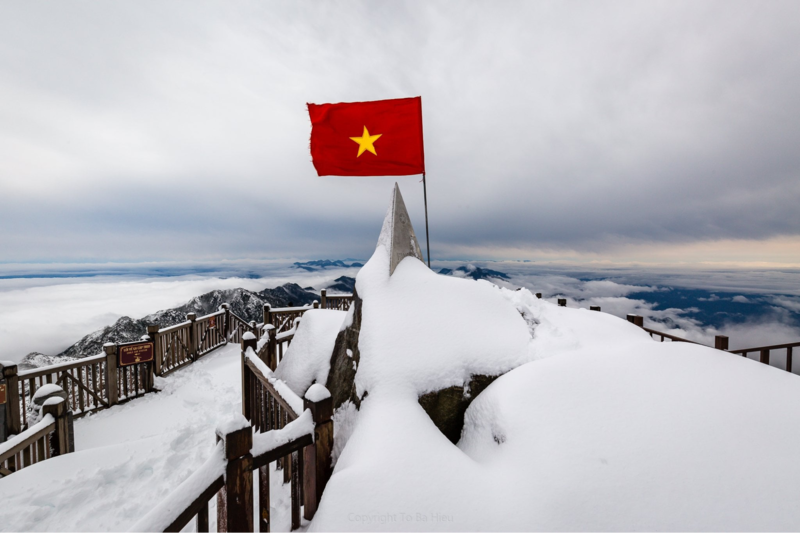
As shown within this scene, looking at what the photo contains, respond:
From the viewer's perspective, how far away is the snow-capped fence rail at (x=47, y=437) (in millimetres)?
4102

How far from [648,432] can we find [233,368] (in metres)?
11.1

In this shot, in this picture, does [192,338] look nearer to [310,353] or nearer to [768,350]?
[310,353]

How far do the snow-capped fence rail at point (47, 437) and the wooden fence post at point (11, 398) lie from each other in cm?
232

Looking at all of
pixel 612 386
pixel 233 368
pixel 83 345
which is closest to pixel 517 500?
pixel 612 386

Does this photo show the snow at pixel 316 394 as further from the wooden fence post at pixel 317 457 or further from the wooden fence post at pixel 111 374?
the wooden fence post at pixel 111 374

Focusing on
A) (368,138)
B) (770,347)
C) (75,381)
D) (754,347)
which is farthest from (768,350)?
(75,381)

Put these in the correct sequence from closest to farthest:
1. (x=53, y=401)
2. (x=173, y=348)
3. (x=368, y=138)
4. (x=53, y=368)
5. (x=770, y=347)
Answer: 1. (x=53, y=401)
2. (x=368, y=138)
3. (x=770, y=347)
4. (x=53, y=368)
5. (x=173, y=348)

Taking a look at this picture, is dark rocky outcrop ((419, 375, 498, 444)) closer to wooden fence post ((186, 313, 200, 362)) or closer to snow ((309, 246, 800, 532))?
snow ((309, 246, 800, 532))

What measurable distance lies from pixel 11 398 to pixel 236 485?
7760mm

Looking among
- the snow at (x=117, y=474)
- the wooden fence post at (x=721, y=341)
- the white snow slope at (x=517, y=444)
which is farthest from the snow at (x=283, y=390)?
the wooden fence post at (x=721, y=341)

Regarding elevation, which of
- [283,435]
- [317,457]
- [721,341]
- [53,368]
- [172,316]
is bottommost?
[172,316]

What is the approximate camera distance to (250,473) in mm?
2250

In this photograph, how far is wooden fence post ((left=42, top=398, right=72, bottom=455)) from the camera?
4488 millimetres

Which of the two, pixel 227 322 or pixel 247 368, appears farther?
pixel 227 322
